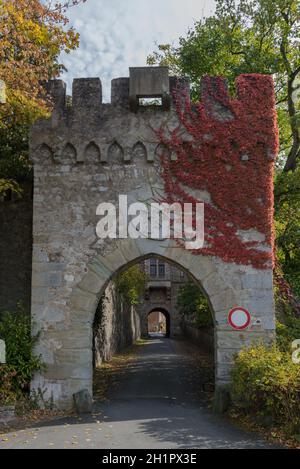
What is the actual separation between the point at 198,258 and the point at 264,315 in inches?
60.1

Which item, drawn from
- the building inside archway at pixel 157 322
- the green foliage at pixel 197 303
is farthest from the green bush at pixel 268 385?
the building inside archway at pixel 157 322

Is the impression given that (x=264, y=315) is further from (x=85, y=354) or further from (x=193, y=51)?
(x=193, y=51)

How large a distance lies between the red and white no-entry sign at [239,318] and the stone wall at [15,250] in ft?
14.6

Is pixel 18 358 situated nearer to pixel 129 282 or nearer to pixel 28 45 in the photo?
pixel 28 45

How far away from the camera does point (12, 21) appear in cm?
838

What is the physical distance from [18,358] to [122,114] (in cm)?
477

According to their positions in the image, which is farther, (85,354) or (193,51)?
(193,51)

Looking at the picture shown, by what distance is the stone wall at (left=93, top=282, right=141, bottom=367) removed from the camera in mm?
15656

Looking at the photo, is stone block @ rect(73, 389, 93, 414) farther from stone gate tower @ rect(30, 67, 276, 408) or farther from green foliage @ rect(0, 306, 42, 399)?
green foliage @ rect(0, 306, 42, 399)

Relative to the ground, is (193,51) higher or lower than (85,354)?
higher

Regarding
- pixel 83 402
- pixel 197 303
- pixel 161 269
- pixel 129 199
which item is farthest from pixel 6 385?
pixel 161 269

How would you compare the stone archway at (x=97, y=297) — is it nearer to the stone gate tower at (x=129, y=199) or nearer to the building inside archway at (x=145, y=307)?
the stone gate tower at (x=129, y=199)

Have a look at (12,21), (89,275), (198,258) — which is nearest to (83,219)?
(89,275)

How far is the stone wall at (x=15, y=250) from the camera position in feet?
35.2
